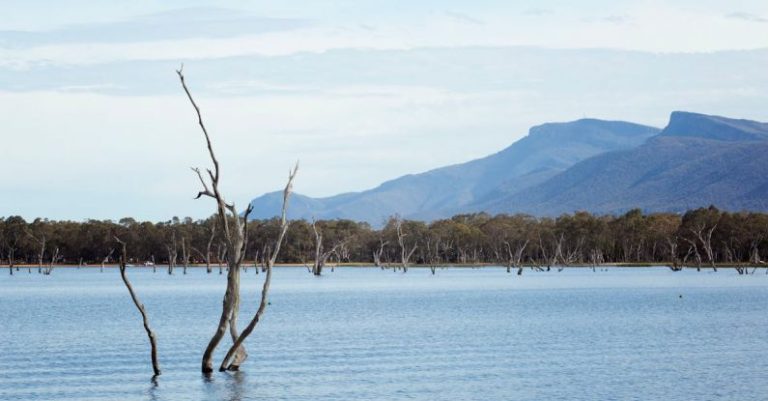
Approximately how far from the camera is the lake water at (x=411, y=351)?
30.4 m

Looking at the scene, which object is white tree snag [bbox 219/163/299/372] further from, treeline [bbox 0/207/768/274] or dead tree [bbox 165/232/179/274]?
treeline [bbox 0/207/768/274]

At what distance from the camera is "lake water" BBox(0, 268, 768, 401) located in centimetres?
3044

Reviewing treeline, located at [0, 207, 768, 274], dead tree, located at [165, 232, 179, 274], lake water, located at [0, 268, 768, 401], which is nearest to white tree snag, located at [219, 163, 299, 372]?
lake water, located at [0, 268, 768, 401]

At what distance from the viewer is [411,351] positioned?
40.3m

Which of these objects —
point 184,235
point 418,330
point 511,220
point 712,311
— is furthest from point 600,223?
point 418,330

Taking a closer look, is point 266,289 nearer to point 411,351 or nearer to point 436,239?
point 411,351

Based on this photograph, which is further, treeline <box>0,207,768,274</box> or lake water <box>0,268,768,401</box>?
treeline <box>0,207,768,274</box>

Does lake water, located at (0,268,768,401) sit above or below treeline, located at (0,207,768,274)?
below

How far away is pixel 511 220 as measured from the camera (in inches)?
7859

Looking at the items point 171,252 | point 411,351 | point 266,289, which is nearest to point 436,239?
point 171,252

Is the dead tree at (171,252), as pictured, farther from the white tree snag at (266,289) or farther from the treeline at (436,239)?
the white tree snag at (266,289)

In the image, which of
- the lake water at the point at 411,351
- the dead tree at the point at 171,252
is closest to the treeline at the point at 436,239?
the dead tree at the point at 171,252

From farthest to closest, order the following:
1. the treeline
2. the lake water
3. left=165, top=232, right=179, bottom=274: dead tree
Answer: the treeline → left=165, top=232, right=179, bottom=274: dead tree → the lake water

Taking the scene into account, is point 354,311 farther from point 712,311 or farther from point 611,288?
point 611,288
